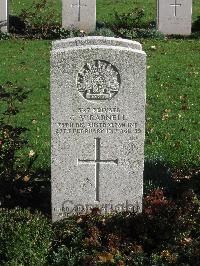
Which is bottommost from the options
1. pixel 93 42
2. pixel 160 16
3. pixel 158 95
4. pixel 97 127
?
pixel 158 95

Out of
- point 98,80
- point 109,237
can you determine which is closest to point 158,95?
point 98,80

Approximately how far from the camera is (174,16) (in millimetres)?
16250

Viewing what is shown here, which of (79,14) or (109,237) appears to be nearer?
(109,237)

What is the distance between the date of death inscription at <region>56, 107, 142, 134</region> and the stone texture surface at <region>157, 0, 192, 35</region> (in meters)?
10.8

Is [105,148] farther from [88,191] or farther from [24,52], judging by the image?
[24,52]

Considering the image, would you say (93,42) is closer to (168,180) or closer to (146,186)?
(146,186)

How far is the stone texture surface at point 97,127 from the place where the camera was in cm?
559

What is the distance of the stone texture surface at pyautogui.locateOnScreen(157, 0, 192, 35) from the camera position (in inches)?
636

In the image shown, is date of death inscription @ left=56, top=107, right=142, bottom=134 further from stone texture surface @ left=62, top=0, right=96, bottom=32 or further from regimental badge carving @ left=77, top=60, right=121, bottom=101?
stone texture surface @ left=62, top=0, right=96, bottom=32

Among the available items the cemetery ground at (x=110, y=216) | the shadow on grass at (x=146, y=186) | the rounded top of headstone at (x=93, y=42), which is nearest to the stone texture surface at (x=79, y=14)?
the cemetery ground at (x=110, y=216)

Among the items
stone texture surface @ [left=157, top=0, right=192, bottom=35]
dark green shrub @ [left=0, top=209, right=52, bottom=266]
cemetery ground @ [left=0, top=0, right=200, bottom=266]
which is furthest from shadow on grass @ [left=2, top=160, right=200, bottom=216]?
stone texture surface @ [left=157, top=0, right=192, bottom=35]

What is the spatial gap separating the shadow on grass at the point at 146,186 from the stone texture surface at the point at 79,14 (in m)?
9.38

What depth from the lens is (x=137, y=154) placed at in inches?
230

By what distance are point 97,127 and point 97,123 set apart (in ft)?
0.12
